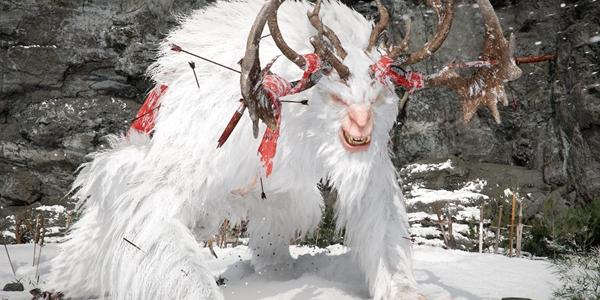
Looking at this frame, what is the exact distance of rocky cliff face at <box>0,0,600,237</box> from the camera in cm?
1071

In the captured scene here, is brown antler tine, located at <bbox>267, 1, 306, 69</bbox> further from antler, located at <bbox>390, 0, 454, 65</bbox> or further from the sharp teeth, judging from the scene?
antler, located at <bbox>390, 0, 454, 65</bbox>

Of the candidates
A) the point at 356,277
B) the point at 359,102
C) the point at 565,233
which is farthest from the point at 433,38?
the point at 565,233

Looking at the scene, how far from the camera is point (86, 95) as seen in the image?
1236 centimetres

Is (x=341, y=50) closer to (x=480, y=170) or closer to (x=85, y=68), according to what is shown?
(x=480, y=170)

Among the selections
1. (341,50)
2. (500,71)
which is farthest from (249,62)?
(500,71)

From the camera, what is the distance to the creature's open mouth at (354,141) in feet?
6.86

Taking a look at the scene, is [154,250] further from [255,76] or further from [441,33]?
[441,33]

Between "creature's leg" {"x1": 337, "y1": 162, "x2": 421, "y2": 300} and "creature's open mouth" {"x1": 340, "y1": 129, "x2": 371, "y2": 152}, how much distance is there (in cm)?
18

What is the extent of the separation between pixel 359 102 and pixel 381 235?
0.60 meters

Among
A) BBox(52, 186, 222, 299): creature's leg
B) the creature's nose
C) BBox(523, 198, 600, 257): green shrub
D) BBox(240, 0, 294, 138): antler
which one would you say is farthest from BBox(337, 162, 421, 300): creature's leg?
BBox(523, 198, 600, 257): green shrub

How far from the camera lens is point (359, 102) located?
212 centimetres

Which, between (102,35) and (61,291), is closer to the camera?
(61,291)

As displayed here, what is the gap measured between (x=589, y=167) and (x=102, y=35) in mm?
10620

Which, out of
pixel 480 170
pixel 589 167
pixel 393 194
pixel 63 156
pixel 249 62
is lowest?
pixel 63 156
